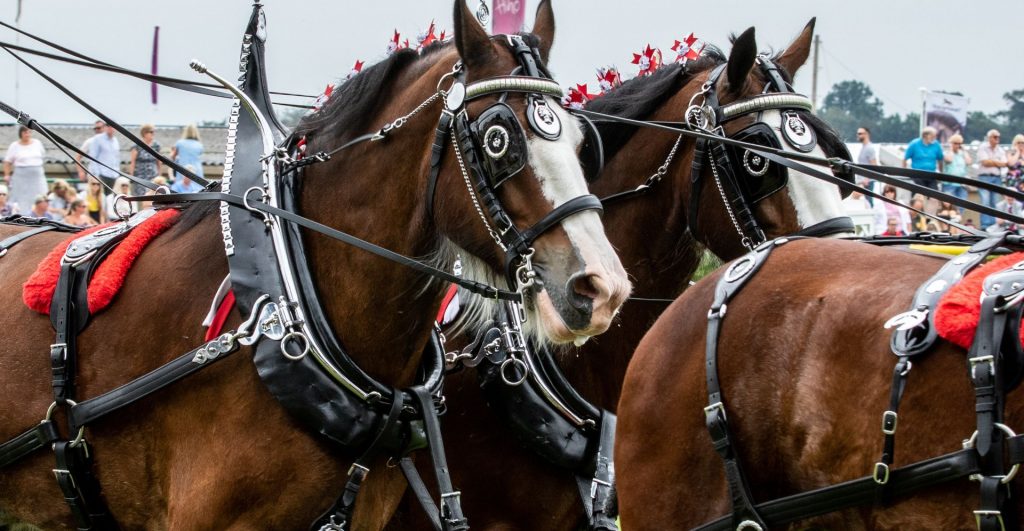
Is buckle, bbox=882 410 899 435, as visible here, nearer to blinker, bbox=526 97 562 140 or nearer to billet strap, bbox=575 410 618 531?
blinker, bbox=526 97 562 140

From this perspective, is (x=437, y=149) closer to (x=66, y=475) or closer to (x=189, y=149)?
(x=66, y=475)

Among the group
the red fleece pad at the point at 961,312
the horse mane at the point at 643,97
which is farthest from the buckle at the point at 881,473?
the horse mane at the point at 643,97

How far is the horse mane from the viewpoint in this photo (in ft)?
15.7

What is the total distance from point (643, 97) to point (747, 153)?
666 millimetres

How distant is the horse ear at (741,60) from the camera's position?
434 cm

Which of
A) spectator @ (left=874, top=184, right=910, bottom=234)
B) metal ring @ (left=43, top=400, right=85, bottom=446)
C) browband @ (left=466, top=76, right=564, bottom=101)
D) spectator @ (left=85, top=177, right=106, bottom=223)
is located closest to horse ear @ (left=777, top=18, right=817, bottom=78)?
browband @ (left=466, top=76, right=564, bottom=101)

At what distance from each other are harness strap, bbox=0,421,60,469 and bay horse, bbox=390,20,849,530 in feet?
3.93

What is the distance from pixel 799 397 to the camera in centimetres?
325

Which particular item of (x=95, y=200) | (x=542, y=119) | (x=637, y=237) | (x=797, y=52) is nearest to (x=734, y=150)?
(x=637, y=237)

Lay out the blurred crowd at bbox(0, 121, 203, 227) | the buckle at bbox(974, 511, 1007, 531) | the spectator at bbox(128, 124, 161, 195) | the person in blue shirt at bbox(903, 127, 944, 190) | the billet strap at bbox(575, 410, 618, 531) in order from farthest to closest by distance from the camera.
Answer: the person in blue shirt at bbox(903, 127, 944, 190), the spectator at bbox(128, 124, 161, 195), the blurred crowd at bbox(0, 121, 203, 227), the billet strap at bbox(575, 410, 618, 531), the buckle at bbox(974, 511, 1007, 531)

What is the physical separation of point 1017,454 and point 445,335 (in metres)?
2.19

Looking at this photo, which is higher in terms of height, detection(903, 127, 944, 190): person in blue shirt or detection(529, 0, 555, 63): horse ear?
detection(903, 127, 944, 190): person in blue shirt

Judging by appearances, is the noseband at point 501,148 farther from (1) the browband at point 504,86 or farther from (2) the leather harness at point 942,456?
(2) the leather harness at point 942,456

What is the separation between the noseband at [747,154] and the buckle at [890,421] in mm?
1322
